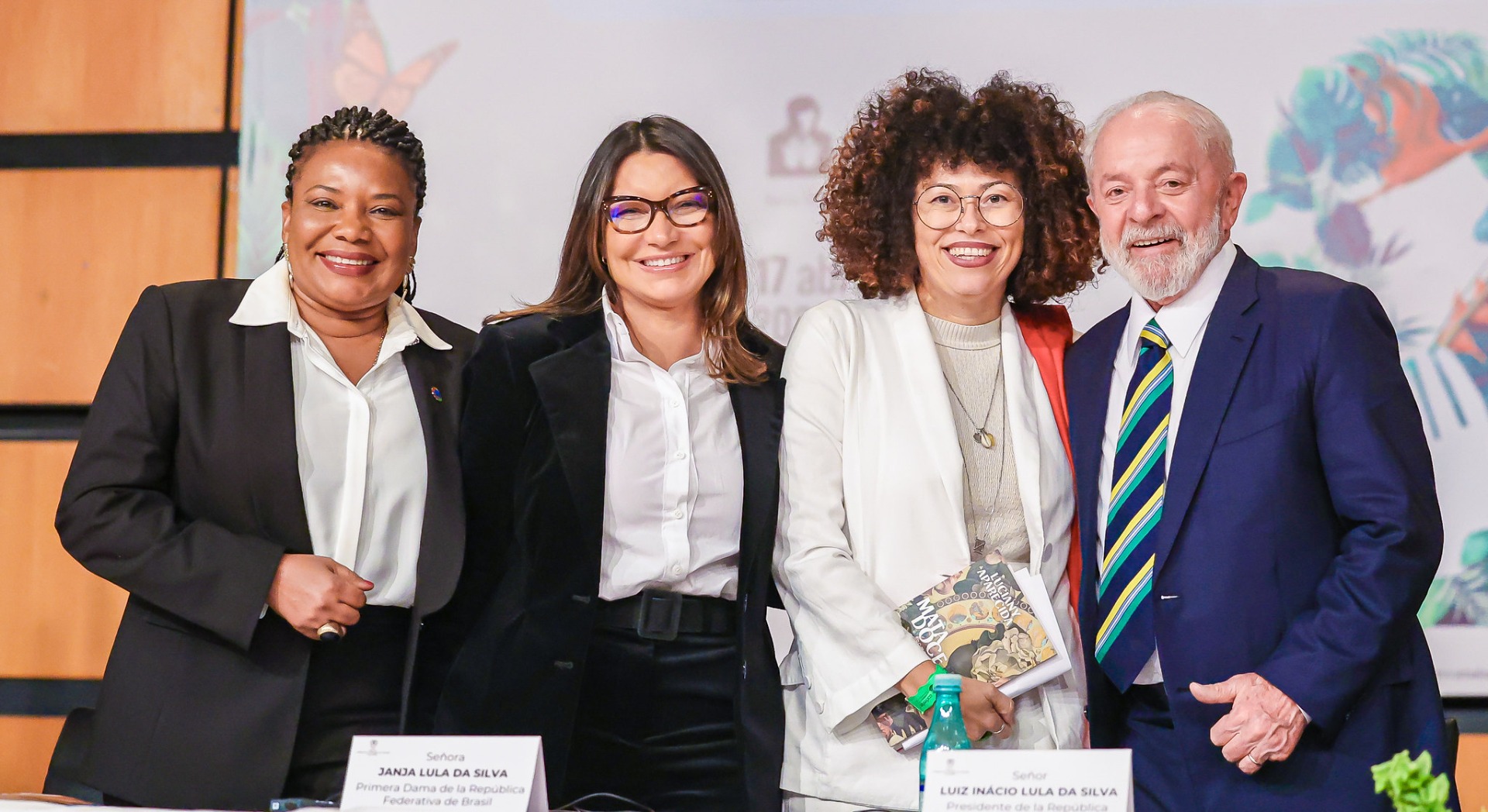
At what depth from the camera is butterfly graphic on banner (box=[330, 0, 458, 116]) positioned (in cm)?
358

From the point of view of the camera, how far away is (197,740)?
223 cm

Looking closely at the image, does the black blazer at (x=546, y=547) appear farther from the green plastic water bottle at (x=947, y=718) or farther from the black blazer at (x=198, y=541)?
the green plastic water bottle at (x=947, y=718)

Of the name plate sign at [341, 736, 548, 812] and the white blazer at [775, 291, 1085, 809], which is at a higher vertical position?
the white blazer at [775, 291, 1085, 809]

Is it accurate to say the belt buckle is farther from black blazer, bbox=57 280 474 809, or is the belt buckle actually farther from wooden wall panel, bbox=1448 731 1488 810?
wooden wall panel, bbox=1448 731 1488 810

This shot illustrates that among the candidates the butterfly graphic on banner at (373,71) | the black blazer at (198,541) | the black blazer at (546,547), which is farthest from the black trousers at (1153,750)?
the butterfly graphic on banner at (373,71)

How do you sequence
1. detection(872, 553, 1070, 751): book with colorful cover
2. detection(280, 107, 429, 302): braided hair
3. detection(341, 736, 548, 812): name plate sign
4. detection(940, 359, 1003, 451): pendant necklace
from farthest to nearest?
1. detection(280, 107, 429, 302): braided hair
2. detection(940, 359, 1003, 451): pendant necklace
3. detection(872, 553, 1070, 751): book with colorful cover
4. detection(341, 736, 548, 812): name plate sign

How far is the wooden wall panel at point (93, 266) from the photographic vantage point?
147 inches

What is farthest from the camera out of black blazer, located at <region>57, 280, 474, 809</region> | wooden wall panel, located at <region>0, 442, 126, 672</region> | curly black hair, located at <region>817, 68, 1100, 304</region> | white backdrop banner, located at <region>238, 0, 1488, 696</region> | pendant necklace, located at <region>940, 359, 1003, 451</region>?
wooden wall panel, located at <region>0, 442, 126, 672</region>

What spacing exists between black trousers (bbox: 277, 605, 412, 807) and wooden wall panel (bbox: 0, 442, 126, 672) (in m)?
1.70

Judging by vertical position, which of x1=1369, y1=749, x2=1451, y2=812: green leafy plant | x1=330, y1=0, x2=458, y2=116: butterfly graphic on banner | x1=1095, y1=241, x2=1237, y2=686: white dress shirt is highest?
x1=330, y1=0, x2=458, y2=116: butterfly graphic on banner

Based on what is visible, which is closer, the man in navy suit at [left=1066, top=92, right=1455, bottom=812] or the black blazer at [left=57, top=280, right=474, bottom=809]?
the man in navy suit at [left=1066, top=92, right=1455, bottom=812]

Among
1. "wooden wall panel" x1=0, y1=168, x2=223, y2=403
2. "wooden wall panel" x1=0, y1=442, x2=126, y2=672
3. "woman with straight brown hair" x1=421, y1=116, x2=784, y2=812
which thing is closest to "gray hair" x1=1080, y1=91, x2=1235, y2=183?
"woman with straight brown hair" x1=421, y1=116, x2=784, y2=812

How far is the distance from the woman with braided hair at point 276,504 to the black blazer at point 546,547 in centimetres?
8

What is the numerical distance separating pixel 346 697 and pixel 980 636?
3.71 feet
